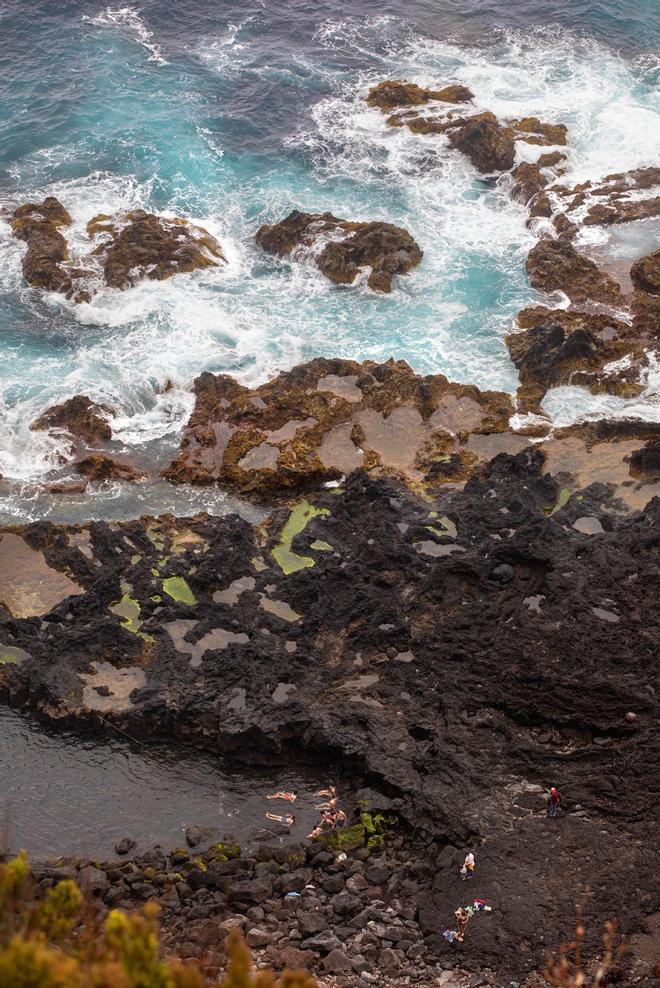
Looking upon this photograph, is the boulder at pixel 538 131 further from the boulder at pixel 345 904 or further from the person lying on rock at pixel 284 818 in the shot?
the boulder at pixel 345 904

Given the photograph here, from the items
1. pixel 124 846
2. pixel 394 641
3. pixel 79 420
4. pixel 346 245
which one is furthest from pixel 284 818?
pixel 346 245

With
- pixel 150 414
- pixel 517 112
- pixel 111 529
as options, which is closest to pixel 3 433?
pixel 150 414

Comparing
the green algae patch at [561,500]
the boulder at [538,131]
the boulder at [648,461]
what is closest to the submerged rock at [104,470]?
the green algae patch at [561,500]

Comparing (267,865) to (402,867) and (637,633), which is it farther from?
(637,633)

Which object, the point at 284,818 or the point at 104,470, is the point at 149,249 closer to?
the point at 104,470

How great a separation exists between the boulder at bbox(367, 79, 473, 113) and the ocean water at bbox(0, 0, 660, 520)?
1512 millimetres

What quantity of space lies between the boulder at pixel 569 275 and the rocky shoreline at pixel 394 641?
13.0 ft

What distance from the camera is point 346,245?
150 ft

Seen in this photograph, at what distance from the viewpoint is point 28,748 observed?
2652 cm

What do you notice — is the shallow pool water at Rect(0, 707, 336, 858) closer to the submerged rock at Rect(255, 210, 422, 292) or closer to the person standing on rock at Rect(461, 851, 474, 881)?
the person standing on rock at Rect(461, 851, 474, 881)

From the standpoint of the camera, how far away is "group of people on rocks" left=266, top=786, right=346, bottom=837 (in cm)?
2434

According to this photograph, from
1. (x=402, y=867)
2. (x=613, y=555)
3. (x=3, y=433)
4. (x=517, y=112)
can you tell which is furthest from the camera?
(x=517, y=112)

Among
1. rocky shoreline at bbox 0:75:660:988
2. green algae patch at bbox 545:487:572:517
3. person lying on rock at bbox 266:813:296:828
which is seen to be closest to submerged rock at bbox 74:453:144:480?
rocky shoreline at bbox 0:75:660:988

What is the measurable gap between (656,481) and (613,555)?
5449mm
